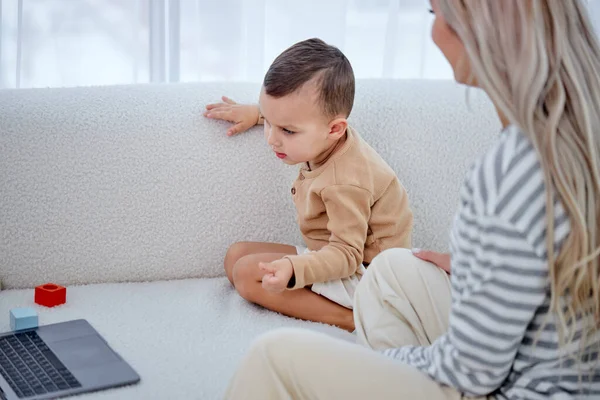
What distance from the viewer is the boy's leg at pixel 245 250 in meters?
1.64

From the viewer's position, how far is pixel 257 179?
1.70m

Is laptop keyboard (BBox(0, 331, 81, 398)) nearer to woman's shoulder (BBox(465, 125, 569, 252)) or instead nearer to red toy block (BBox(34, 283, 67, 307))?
red toy block (BBox(34, 283, 67, 307))

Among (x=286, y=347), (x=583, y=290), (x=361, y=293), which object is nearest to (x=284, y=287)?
(x=361, y=293)

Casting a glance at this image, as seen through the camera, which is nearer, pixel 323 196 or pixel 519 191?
pixel 519 191

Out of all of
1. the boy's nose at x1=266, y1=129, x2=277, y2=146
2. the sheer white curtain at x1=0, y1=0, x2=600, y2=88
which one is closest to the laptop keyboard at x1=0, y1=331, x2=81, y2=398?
the boy's nose at x1=266, y1=129, x2=277, y2=146

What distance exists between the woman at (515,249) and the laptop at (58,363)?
40 cm

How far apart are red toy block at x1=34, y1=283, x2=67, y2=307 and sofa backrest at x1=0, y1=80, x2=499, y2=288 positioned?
0.09m

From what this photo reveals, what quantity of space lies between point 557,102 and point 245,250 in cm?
89

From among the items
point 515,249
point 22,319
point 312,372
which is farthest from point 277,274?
point 515,249

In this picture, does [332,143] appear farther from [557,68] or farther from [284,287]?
[557,68]

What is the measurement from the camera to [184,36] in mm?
2055

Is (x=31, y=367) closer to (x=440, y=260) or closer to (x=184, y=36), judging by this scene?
(x=440, y=260)

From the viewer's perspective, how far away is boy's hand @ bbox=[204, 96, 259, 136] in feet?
5.52

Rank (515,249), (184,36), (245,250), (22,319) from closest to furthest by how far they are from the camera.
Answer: (515,249) → (22,319) → (245,250) → (184,36)
